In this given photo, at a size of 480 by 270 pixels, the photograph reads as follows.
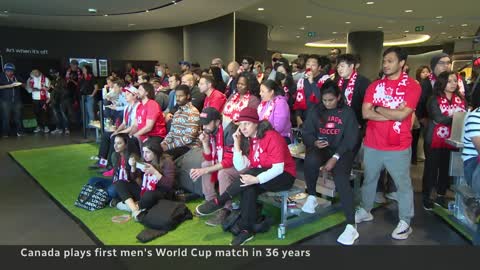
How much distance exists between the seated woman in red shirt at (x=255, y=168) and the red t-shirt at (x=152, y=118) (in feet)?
5.67

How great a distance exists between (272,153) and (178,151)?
1.65 metres

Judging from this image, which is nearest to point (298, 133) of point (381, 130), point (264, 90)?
point (264, 90)

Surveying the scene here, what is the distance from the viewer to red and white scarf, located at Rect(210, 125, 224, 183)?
12.0ft

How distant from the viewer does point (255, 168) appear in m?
3.14

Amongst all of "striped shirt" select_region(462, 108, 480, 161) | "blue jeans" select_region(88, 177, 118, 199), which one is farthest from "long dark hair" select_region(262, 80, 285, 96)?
"blue jeans" select_region(88, 177, 118, 199)

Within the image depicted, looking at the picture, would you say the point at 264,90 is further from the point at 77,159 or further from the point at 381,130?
the point at 77,159

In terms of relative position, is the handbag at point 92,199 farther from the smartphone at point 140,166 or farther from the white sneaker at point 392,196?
the white sneaker at point 392,196

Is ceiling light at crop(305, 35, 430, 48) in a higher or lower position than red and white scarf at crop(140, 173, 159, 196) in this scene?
higher

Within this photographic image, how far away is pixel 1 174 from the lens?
5250 mm

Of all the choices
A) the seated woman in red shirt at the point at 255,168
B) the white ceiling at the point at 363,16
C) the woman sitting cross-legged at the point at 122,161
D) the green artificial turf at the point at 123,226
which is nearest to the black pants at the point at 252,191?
the seated woman in red shirt at the point at 255,168

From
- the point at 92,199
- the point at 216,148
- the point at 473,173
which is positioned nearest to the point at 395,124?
the point at 473,173

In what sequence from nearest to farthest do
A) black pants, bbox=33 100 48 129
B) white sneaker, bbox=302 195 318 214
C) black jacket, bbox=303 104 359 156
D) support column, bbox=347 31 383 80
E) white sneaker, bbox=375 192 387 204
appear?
1. black jacket, bbox=303 104 359 156
2. white sneaker, bbox=302 195 318 214
3. white sneaker, bbox=375 192 387 204
4. black pants, bbox=33 100 48 129
5. support column, bbox=347 31 383 80

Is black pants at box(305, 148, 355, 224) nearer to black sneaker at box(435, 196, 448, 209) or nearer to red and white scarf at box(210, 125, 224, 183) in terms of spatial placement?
red and white scarf at box(210, 125, 224, 183)

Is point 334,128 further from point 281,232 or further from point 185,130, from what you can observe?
point 185,130
